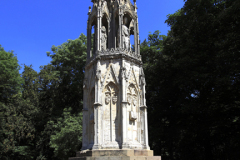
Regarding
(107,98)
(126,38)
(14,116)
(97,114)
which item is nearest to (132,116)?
(107,98)

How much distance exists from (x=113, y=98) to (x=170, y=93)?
12.1 metres

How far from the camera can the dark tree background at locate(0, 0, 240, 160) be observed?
58.1 feet

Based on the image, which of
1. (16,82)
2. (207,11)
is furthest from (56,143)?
(207,11)

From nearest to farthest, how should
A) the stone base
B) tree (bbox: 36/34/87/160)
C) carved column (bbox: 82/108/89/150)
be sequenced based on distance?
1. the stone base
2. carved column (bbox: 82/108/89/150)
3. tree (bbox: 36/34/87/160)

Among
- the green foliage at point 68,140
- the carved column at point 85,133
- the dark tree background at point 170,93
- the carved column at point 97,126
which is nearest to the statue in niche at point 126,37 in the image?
the carved column at point 97,126

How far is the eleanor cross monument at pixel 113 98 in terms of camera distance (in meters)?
10.7

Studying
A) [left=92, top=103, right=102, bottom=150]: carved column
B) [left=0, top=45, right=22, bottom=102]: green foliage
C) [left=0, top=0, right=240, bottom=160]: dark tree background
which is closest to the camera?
[left=92, top=103, right=102, bottom=150]: carved column

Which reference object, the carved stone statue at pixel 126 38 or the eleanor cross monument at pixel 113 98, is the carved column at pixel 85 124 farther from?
the carved stone statue at pixel 126 38

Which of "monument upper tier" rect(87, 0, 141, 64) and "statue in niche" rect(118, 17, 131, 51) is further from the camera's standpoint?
"statue in niche" rect(118, 17, 131, 51)

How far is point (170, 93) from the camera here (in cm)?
2236

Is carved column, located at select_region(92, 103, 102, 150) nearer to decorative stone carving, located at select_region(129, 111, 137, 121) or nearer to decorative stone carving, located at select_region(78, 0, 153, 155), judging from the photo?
decorative stone carving, located at select_region(78, 0, 153, 155)

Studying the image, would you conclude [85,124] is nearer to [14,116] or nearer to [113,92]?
[113,92]

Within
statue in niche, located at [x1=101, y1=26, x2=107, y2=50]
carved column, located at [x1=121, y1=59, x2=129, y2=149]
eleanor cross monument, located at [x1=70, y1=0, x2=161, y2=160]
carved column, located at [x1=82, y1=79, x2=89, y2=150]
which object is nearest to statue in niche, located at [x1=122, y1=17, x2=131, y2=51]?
eleanor cross monument, located at [x1=70, y1=0, x2=161, y2=160]

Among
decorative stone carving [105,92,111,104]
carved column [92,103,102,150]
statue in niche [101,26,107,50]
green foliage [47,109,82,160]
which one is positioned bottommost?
green foliage [47,109,82,160]
